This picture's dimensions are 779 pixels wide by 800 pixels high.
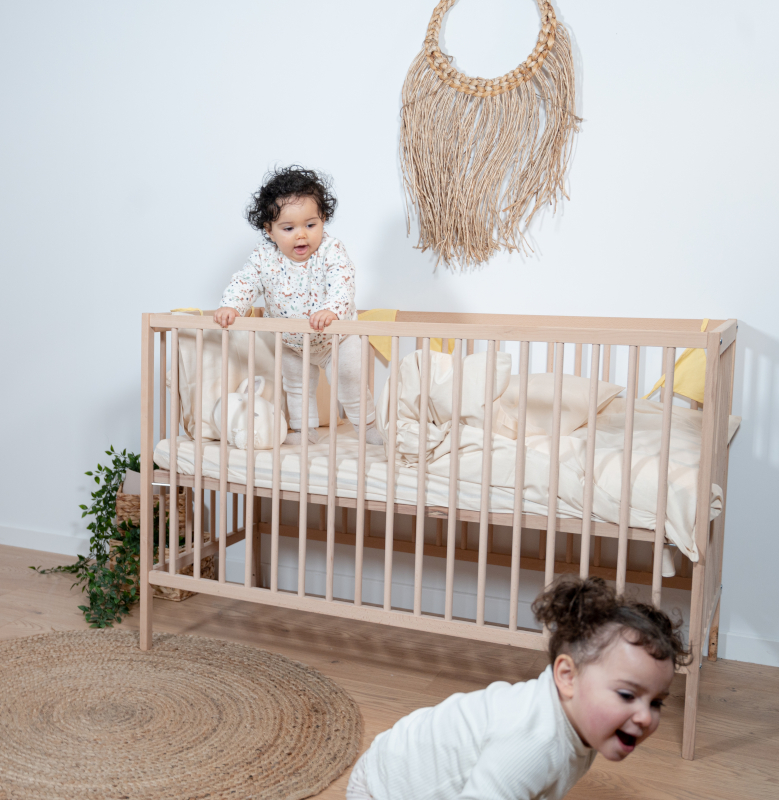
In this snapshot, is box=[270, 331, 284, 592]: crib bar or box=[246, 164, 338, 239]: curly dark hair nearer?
box=[270, 331, 284, 592]: crib bar

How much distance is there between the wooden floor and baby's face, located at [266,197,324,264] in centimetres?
95

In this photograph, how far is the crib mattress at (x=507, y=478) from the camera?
4.63 feet

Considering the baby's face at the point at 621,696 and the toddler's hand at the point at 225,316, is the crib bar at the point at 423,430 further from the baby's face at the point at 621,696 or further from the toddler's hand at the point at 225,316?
the baby's face at the point at 621,696

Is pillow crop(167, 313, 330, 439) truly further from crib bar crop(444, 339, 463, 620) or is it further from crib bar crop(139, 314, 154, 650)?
crib bar crop(444, 339, 463, 620)

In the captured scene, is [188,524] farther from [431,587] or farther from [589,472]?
[589,472]

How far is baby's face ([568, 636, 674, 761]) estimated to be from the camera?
87 cm

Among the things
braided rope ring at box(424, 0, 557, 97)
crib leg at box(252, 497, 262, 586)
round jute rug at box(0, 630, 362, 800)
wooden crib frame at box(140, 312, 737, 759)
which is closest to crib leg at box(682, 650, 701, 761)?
wooden crib frame at box(140, 312, 737, 759)

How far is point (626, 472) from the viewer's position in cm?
139

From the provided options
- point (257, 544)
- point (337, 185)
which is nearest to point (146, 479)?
point (257, 544)

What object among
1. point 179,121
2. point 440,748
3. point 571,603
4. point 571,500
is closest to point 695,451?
point 571,500

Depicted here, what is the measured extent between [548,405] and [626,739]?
965 mm

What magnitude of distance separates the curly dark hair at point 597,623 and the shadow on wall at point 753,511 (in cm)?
107

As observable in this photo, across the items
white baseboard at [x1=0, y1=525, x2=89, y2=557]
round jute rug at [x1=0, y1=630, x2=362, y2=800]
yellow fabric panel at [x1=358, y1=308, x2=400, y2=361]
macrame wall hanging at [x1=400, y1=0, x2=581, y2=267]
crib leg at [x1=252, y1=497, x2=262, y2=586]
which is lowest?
white baseboard at [x1=0, y1=525, x2=89, y2=557]

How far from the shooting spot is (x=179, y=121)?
239 centimetres
